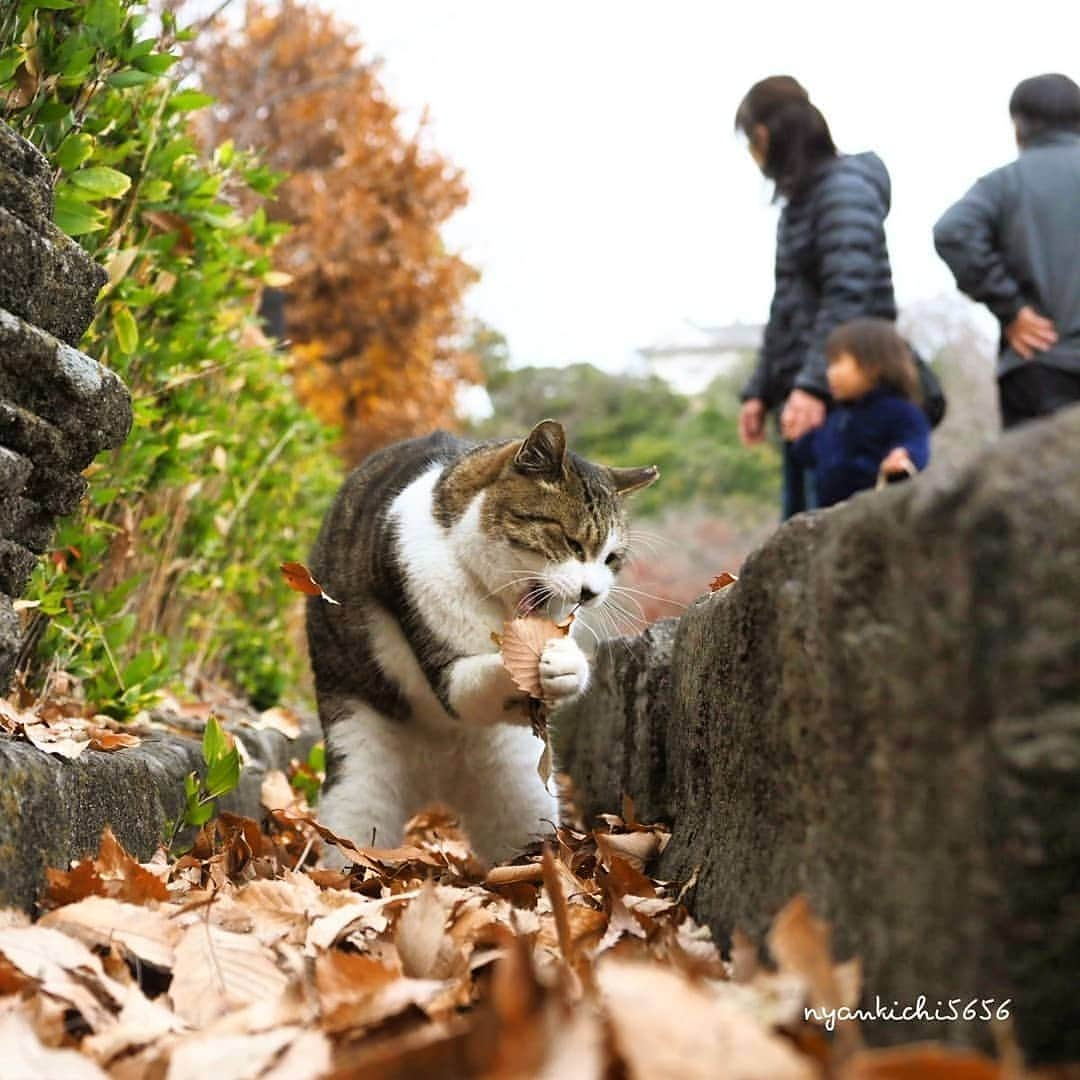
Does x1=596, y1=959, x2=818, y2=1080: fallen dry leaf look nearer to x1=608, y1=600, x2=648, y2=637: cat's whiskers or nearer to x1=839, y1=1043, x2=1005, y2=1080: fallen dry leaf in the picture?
x1=839, y1=1043, x2=1005, y2=1080: fallen dry leaf

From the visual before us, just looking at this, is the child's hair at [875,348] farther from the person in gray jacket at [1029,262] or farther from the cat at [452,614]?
the cat at [452,614]

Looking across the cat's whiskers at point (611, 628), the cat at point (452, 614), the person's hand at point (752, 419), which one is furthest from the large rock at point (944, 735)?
the person's hand at point (752, 419)

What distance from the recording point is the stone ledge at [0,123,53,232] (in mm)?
1866

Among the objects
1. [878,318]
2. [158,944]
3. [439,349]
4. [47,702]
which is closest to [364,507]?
[47,702]

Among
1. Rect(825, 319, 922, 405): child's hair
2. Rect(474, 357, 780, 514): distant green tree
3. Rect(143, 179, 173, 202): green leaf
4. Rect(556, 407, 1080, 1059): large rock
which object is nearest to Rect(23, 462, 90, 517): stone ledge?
Rect(143, 179, 173, 202): green leaf

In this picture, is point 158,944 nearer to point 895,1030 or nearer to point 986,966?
point 895,1030

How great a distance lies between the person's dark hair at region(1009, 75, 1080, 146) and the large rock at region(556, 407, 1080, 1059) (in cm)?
345

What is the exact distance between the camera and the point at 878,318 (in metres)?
4.32

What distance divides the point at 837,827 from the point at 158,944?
33.9 inches

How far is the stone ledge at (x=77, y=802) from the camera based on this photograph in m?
1.65

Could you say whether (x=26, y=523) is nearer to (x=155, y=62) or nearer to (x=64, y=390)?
(x=64, y=390)

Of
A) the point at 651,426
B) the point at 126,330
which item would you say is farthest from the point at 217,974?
the point at 651,426

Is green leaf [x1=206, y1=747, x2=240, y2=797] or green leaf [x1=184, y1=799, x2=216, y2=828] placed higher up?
green leaf [x1=206, y1=747, x2=240, y2=797]

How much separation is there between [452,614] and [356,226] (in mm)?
8947
